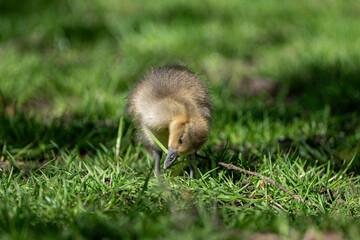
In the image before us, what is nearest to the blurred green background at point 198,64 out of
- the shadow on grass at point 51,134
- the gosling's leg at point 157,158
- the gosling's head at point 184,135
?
the shadow on grass at point 51,134

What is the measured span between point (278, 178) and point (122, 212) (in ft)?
3.81

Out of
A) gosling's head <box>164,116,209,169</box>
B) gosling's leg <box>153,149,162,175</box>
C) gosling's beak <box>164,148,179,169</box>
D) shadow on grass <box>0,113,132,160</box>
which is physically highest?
gosling's head <box>164,116,209,169</box>

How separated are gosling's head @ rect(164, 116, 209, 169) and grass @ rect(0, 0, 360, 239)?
26cm

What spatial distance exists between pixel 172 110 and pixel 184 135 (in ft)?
0.63

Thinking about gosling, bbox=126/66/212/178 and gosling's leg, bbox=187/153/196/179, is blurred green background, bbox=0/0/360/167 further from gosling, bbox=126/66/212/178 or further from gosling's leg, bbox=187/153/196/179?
gosling's leg, bbox=187/153/196/179

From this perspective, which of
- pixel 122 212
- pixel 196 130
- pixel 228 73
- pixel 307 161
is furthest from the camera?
pixel 228 73

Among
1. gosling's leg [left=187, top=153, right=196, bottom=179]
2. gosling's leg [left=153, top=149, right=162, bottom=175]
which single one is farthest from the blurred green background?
gosling's leg [left=187, top=153, right=196, bottom=179]

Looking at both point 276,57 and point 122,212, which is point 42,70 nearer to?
point 276,57

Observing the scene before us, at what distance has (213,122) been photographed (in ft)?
13.3

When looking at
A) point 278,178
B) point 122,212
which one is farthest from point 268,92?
point 122,212

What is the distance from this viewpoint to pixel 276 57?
659 cm

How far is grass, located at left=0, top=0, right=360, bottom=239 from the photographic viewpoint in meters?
2.76

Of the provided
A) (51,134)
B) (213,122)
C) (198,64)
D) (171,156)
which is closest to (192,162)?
(171,156)

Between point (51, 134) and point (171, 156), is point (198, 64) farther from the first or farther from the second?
point (171, 156)
